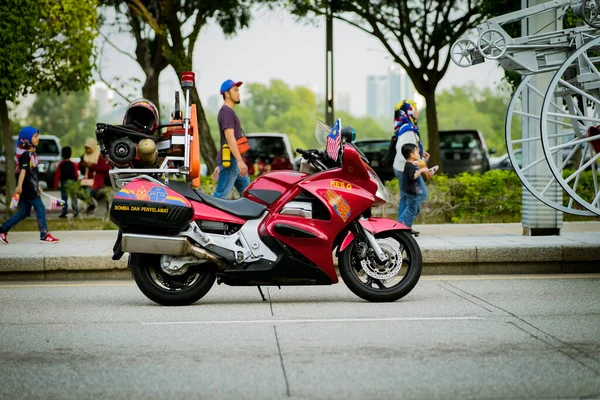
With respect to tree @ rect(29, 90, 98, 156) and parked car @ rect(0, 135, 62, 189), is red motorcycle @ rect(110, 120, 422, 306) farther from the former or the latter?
tree @ rect(29, 90, 98, 156)

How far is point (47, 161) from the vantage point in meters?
30.1

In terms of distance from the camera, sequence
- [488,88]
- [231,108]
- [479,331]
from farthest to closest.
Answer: [488,88] → [231,108] → [479,331]

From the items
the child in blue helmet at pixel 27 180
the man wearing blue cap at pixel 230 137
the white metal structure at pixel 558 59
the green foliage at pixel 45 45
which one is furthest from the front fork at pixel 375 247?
the green foliage at pixel 45 45

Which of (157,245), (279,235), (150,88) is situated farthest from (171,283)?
(150,88)

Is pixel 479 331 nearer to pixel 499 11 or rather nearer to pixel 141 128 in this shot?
pixel 141 128

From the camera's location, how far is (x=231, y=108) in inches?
423

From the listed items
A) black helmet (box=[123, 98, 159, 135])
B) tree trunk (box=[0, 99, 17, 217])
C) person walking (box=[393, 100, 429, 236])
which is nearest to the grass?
tree trunk (box=[0, 99, 17, 217])

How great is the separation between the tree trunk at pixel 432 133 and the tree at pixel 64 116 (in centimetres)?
8286

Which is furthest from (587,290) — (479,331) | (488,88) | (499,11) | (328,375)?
(488,88)

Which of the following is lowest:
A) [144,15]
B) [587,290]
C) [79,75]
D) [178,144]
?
[587,290]

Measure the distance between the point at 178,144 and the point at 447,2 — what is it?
20099 millimetres

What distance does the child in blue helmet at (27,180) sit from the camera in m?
12.3

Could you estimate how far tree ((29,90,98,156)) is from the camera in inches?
4253

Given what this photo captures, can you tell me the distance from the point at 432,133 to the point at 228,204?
1885 centimetres
